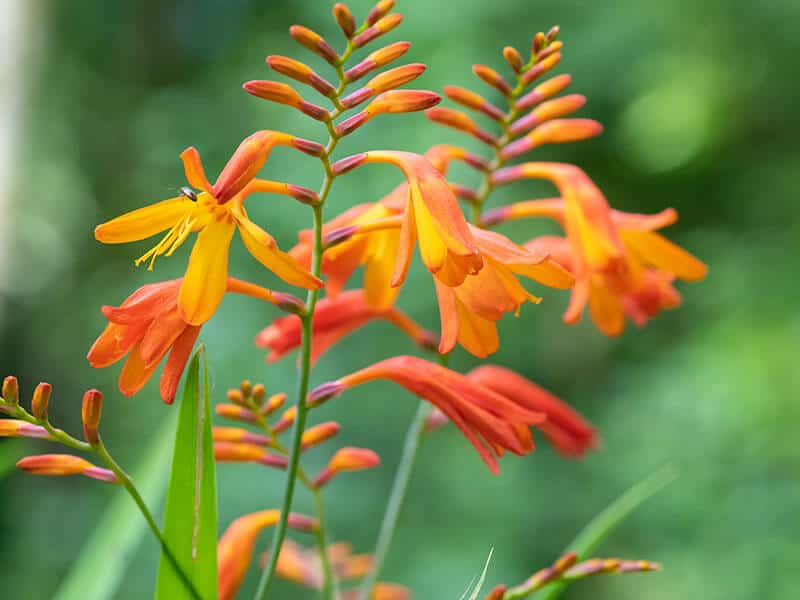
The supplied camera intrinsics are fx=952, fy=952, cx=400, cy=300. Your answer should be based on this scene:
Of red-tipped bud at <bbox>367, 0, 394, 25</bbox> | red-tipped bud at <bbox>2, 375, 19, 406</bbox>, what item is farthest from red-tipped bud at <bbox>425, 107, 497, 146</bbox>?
red-tipped bud at <bbox>2, 375, 19, 406</bbox>

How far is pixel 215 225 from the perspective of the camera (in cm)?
54

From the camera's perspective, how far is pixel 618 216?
2.43 feet

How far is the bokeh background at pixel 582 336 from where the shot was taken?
6.53 ft

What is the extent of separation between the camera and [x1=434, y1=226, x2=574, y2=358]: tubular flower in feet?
1.71

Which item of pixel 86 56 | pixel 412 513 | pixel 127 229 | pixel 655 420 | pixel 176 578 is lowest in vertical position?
pixel 412 513

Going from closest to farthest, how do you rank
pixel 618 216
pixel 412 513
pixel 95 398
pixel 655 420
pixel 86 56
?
pixel 95 398
pixel 618 216
pixel 655 420
pixel 412 513
pixel 86 56

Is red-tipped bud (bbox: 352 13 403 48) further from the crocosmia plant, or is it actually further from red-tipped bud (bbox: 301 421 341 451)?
red-tipped bud (bbox: 301 421 341 451)

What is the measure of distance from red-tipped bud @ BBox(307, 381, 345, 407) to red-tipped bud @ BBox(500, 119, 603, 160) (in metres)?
0.23

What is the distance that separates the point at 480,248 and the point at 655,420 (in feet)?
5.56

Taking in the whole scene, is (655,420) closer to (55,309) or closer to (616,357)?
(616,357)

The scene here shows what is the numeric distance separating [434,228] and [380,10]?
13cm

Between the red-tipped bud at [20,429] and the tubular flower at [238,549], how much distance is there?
19 centimetres

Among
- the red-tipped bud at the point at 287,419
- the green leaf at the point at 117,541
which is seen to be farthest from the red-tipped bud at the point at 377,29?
the green leaf at the point at 117,541

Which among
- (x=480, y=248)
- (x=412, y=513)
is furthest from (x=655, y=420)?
(x=480, y=248)
